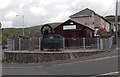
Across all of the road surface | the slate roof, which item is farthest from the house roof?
the road surface

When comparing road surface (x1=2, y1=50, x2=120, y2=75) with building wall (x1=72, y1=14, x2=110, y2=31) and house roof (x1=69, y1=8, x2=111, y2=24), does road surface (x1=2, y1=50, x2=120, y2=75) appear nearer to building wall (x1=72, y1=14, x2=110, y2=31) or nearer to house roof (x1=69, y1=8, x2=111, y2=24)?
building wall (x1=72, y1=14, x2=110, y2=31)

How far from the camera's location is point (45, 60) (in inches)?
769

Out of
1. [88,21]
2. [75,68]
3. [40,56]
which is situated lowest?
[75,68]

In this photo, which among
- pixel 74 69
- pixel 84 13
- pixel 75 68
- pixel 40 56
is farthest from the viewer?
pixel 84 13

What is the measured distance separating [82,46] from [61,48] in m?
2.27

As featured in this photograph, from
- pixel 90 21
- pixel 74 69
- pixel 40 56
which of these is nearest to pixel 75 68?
pixel 74 69

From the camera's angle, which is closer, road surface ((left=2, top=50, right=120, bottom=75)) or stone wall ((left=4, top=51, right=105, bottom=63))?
road surface ((left=2, top=50, right=120, bottom=75))

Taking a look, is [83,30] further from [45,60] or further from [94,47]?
[45,60]

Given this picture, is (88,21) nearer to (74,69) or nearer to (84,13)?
(84,13)

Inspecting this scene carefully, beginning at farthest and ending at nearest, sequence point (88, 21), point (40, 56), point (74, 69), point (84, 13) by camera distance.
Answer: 1. point (84, 13)
2. point (88, 21)
3. point (40, 56)
4. point (74, 69)

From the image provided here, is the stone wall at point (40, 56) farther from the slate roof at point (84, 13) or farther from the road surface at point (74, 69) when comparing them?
the slate roof at point (84, 13)

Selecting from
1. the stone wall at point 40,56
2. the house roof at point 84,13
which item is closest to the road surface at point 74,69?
the stone wall at point 40,56

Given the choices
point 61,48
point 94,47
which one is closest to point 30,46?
point 61,48

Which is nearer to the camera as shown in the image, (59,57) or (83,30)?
(59,57)
